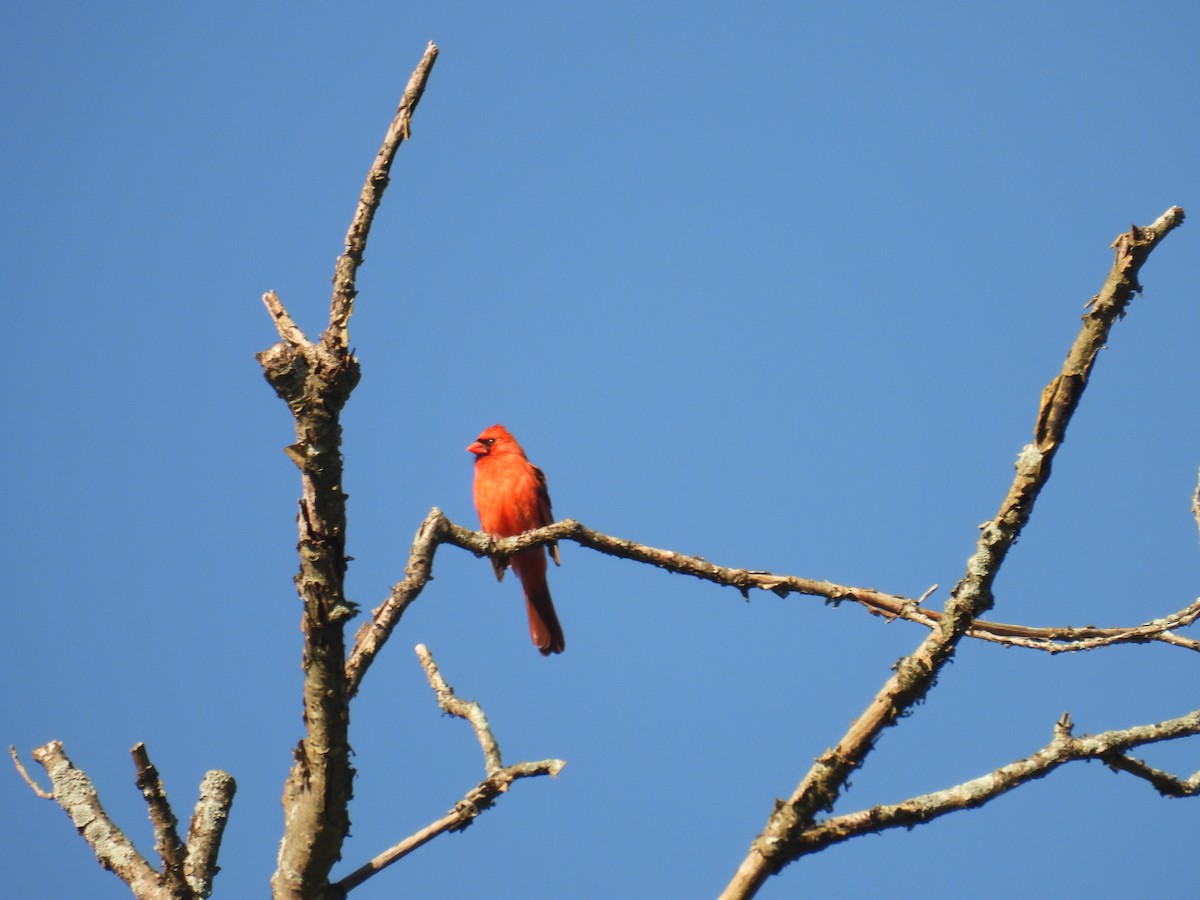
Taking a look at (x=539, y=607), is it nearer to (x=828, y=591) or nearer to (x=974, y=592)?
(x=828, y=591)

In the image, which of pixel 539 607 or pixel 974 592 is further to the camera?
pixel 539 607

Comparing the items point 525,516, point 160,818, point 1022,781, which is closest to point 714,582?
point 1022,781

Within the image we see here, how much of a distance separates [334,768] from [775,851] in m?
1.39

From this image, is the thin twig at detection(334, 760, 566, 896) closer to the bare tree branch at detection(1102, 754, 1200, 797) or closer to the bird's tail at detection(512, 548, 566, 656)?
the bare tree branch at detection(1102, 754, 1200, 797)

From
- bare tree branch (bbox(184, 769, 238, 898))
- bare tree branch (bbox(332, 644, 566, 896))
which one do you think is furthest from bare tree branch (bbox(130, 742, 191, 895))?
bare tree branch (bbox(332, 644, 566, 896))

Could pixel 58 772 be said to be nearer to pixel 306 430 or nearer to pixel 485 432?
pixel 306 430

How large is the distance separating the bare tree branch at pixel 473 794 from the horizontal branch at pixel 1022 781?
46.5 inches

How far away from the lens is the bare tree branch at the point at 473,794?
155 inches

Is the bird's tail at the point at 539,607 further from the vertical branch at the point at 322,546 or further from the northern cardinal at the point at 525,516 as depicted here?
the vertical branch at the point at 322,546

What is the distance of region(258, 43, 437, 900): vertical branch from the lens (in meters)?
3.41

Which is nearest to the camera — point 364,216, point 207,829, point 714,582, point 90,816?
point 364,216

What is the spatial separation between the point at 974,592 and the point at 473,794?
1.90 metres

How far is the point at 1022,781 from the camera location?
3422 millimetres

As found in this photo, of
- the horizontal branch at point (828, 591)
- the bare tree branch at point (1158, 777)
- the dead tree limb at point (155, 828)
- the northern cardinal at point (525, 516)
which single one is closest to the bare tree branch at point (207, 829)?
the dead tree limb at point (155, 828)
